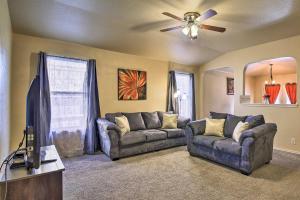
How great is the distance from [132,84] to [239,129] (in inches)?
113

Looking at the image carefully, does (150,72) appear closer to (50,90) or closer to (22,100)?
(50,90)

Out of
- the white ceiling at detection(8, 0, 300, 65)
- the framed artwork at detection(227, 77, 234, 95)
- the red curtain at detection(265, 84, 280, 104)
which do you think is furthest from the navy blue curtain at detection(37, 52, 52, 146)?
the red curtain at detection(265, 84, 280, 104)

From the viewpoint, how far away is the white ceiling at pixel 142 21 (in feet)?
9.34

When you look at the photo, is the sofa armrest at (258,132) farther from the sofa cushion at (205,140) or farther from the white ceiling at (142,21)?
the white ceiling at (142,21)

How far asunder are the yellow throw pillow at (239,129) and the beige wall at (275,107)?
5.38 ft

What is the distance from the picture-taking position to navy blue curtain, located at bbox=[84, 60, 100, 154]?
4098 mm

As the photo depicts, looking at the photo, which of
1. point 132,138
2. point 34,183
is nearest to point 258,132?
point 132,138

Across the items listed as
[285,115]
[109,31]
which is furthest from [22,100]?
[285,115]

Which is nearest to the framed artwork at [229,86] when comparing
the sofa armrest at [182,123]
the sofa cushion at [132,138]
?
the sofa armrest at [182,123]

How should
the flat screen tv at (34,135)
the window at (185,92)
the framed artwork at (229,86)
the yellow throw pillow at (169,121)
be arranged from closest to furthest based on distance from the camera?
the flat screen tv at (34,135)
the yellow throw pillow at (169,121)
the window at (185,92)
the framed artwork at (229,86)

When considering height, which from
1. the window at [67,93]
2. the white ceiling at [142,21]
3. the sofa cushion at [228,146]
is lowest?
the sofa cushion at [228,146]

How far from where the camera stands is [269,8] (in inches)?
117

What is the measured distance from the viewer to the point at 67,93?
3971 millimetres

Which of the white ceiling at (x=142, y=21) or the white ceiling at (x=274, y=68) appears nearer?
the white ceiling at (x=142, y=21)
